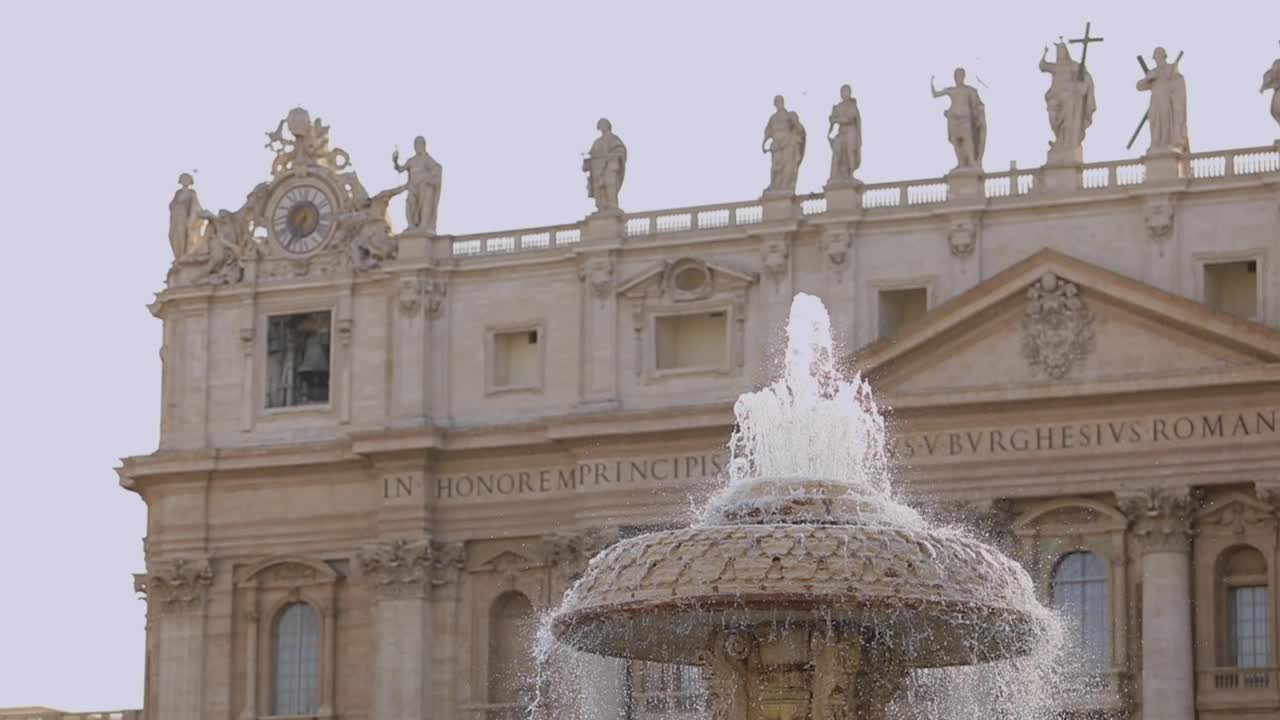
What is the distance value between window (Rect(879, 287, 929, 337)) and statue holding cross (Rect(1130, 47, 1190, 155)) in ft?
16.5

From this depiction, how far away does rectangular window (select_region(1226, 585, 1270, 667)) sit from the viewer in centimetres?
6222

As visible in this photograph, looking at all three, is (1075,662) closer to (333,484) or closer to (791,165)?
(791,165)

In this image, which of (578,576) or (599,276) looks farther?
(599,276)

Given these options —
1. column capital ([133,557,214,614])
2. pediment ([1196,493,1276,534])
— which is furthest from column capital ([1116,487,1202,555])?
column capital ([133,557,214,614])

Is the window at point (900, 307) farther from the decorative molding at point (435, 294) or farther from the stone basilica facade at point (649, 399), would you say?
the decorative molding at point (435, 294)

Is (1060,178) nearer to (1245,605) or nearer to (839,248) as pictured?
(839,248)

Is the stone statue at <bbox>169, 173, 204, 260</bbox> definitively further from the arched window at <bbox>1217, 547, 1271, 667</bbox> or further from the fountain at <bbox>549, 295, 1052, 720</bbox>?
the fountain at <bbox>549, 295, 1052, 720</bbox>

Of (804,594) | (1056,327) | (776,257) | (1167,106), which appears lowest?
(804,594)

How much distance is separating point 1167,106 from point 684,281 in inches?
371

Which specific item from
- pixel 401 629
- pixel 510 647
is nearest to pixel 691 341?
pixel 510 647

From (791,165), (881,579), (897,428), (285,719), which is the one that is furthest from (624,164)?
(881,579)

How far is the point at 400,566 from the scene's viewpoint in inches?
2704

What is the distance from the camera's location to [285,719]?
70.0 metres

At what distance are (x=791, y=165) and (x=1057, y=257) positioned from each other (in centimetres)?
583
